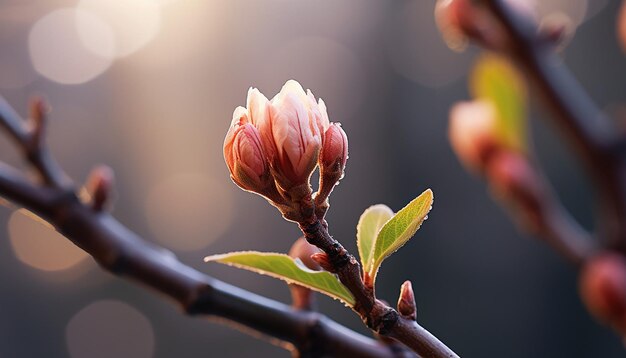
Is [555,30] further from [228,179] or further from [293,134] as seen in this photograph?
[228,179]

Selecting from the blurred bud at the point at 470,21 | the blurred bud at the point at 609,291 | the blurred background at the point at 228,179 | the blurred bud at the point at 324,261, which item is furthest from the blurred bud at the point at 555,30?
the blurred background at the point at 228,179

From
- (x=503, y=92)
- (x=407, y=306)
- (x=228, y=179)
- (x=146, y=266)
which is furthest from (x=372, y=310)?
(x=228, y=179)

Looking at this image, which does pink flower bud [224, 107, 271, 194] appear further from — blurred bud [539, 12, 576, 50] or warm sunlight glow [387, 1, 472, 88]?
warm sunlight glow [387, 1, 472, 88]

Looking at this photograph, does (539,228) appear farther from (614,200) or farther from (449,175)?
(449,175)

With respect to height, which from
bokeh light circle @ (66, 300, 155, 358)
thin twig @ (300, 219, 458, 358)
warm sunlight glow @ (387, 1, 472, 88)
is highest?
warm sunlight glow @ (387, 1, 472, 88)

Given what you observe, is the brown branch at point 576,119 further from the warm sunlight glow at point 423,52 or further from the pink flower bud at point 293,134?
the warm sunlight glow at point 423,52

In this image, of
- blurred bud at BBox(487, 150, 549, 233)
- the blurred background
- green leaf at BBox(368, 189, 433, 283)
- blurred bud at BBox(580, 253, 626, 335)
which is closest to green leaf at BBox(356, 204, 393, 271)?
green leaf at BBox(368, 189, 433, 283)
